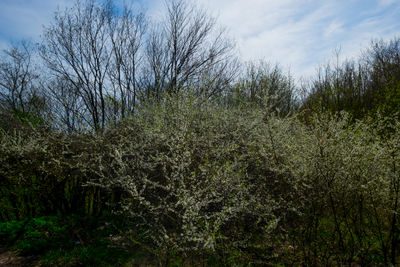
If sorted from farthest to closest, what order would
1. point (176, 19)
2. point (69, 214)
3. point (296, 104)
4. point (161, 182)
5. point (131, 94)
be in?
point (296, 104)
point (176, 19)
point (131, 94)
point (69, 214)
point (161, 182)

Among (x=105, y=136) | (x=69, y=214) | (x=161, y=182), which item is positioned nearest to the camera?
(x=161, y=182)

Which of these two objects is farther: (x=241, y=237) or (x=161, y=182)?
(x=161, y=182)

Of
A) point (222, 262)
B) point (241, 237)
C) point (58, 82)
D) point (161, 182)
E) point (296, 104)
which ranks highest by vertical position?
point (58, 82)

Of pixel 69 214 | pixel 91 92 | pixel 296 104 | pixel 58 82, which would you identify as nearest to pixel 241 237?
pixel 69 214

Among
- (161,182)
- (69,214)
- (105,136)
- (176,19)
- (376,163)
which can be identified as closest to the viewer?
(376,163)

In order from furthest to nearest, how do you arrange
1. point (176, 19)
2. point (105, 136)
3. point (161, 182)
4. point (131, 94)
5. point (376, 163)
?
point (176, 19), point (131, 94), point (105, 136), point (161, 182), point (376, 163)

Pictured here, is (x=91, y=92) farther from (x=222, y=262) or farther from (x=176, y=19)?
(x=222, y=262)

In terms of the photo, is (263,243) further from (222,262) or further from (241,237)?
(222,262)

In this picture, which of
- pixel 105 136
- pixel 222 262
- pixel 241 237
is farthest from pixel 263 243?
pixel 105 136

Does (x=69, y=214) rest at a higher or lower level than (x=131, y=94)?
lower

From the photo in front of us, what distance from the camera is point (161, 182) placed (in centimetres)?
369

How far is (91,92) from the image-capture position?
10.2m

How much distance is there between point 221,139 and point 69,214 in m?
3.44

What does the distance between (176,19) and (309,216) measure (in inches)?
405
